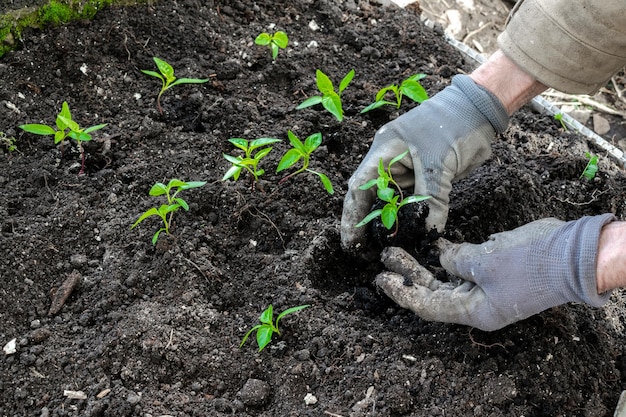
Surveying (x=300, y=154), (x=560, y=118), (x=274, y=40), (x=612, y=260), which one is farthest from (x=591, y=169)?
(x=274, y=40)

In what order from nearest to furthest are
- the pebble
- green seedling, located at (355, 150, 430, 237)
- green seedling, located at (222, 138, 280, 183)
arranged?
the pebble, green seedling, located at (355, 150, 430, 237), green seedling, located at (222, 138, 280, 183)

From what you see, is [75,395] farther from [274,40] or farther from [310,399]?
[274,40]

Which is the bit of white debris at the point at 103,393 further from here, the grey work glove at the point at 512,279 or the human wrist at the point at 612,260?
the human wrist at the point at 612,260

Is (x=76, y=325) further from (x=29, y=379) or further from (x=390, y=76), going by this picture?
(x=390, y=76)

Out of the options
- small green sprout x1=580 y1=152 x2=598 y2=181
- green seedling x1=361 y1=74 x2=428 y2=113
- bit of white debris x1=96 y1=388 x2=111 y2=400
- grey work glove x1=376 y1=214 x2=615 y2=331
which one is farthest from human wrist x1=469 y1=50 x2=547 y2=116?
bit of white debris x1=96 y1=388 x2=111 y2=400

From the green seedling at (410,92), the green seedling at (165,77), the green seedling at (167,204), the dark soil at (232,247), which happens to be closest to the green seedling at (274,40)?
the dark soil at (232,247)

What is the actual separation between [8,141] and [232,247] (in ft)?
2.69

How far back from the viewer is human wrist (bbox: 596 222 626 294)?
5.16 feet

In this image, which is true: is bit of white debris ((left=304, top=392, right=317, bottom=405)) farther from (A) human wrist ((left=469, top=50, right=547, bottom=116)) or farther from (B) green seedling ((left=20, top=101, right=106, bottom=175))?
(A) human wrist ((left=469, top=50, right=547, bottom=116))

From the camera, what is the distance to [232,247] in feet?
6.63

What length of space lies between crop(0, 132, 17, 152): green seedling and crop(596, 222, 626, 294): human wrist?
1822mm

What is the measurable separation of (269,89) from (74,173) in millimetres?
799

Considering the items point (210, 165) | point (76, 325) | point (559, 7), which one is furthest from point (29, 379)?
point (559, 7)

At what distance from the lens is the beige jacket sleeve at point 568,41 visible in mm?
1914
